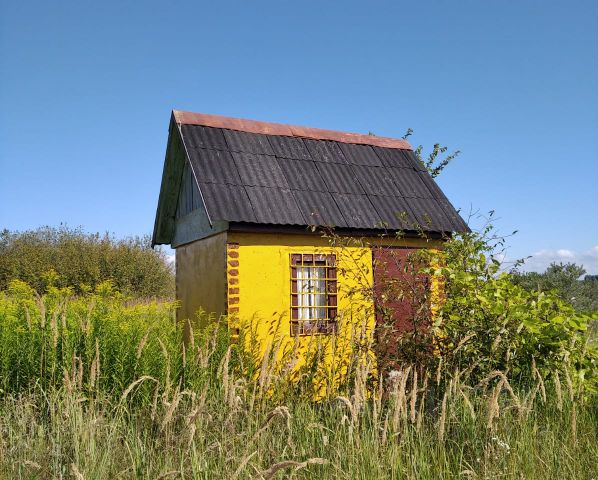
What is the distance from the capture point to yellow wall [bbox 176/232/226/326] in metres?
9.26

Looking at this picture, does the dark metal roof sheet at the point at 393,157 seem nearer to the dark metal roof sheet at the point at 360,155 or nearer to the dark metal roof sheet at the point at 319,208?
the dark metal roof sheet at the point at 360,155

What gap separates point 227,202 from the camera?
909 cm

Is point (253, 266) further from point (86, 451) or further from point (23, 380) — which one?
point (86, 451)

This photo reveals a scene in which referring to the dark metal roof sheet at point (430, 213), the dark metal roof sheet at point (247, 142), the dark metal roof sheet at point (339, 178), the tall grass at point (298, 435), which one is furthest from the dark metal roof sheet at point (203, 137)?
the tall grass at point (298, 435)

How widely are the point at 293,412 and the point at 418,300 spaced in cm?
237

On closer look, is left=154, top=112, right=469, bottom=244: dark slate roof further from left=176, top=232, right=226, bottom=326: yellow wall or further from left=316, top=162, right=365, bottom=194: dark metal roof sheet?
left=176, top=232, right=226, bottom=326: yellow wall

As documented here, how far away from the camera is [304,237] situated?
948 cm

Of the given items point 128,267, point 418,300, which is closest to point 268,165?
point 418,300

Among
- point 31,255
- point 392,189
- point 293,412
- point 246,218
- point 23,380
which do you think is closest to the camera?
point 293,412

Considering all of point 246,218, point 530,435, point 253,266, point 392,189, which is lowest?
point 530,435

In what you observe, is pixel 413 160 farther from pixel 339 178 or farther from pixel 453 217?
pixel 339 178

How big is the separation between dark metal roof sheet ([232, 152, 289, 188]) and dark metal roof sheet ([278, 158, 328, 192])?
13cm

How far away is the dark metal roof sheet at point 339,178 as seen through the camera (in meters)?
10.5

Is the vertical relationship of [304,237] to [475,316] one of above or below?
above
